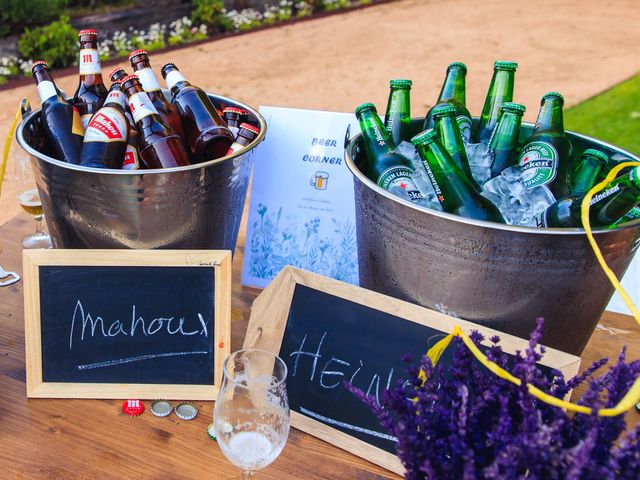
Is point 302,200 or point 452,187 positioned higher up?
point 452,187

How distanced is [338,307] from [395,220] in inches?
7.2

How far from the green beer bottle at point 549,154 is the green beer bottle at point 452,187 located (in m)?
0.09

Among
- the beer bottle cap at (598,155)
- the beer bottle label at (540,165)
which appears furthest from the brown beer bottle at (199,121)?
the beer bottle cap at (598,155)

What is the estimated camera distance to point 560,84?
206 inches

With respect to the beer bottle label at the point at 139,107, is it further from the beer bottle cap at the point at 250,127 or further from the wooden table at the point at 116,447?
the wooden table at the point at 116,447

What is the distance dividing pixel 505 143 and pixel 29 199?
43.5 inches

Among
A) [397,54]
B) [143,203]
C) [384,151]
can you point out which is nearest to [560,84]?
[397,54]

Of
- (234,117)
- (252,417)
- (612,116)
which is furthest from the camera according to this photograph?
(612,116)

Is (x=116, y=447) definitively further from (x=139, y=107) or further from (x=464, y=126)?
(x=464, y=126)

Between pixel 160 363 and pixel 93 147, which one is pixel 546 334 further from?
pixel 93 147

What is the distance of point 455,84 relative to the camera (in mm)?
1288

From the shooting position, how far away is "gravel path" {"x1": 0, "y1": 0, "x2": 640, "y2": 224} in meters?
4.87

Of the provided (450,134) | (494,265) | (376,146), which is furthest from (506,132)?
(494,265)

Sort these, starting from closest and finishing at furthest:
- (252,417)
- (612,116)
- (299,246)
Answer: (252,417), (299,246), (612,116)
